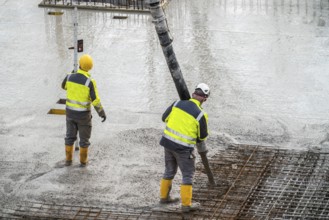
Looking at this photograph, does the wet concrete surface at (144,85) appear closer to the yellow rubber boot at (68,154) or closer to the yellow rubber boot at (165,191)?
the yellow rubber boot at (68,154)

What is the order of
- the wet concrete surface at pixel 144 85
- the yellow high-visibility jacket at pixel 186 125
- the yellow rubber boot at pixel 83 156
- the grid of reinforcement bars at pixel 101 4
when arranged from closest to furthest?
the yellow high-visibility jacket at pixel 186 125 → the wet concrete surface at pixel 144 85 → the yellow rubber boot at pixel 83 156 → the grid of reinforcement bars at pixel 101 4

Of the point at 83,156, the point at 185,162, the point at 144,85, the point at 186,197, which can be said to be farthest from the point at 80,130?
the point at 144,85

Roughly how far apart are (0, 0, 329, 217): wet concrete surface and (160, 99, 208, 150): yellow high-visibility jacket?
1056 mm

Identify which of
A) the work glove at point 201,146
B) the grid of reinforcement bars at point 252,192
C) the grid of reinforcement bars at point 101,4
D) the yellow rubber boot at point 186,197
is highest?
the grid of reinforcement bars at point 101,4

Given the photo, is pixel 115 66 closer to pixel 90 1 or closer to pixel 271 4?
pixel 90 1

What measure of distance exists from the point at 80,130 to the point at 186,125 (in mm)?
2065

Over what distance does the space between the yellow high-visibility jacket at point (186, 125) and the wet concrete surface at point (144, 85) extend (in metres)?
1.06

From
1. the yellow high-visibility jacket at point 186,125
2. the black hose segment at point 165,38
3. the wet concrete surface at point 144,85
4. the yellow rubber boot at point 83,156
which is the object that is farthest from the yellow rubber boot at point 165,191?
the black hose segment at point 165,38

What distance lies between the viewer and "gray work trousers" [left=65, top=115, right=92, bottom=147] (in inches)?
445

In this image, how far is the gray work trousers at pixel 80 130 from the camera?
Answer: 37.1ft

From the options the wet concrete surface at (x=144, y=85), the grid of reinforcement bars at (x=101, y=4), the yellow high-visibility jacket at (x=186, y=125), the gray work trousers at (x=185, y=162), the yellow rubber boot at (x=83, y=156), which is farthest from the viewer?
the grid of reinforcement bars at (x=101, y=4)

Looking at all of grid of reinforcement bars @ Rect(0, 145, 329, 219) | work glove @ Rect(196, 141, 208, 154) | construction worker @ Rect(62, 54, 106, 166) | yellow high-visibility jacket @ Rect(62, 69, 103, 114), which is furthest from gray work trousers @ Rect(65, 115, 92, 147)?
work glove @ Rect(196, 141, 208, 154)

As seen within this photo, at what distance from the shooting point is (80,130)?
1132 centimetres

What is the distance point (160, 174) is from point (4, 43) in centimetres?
697
